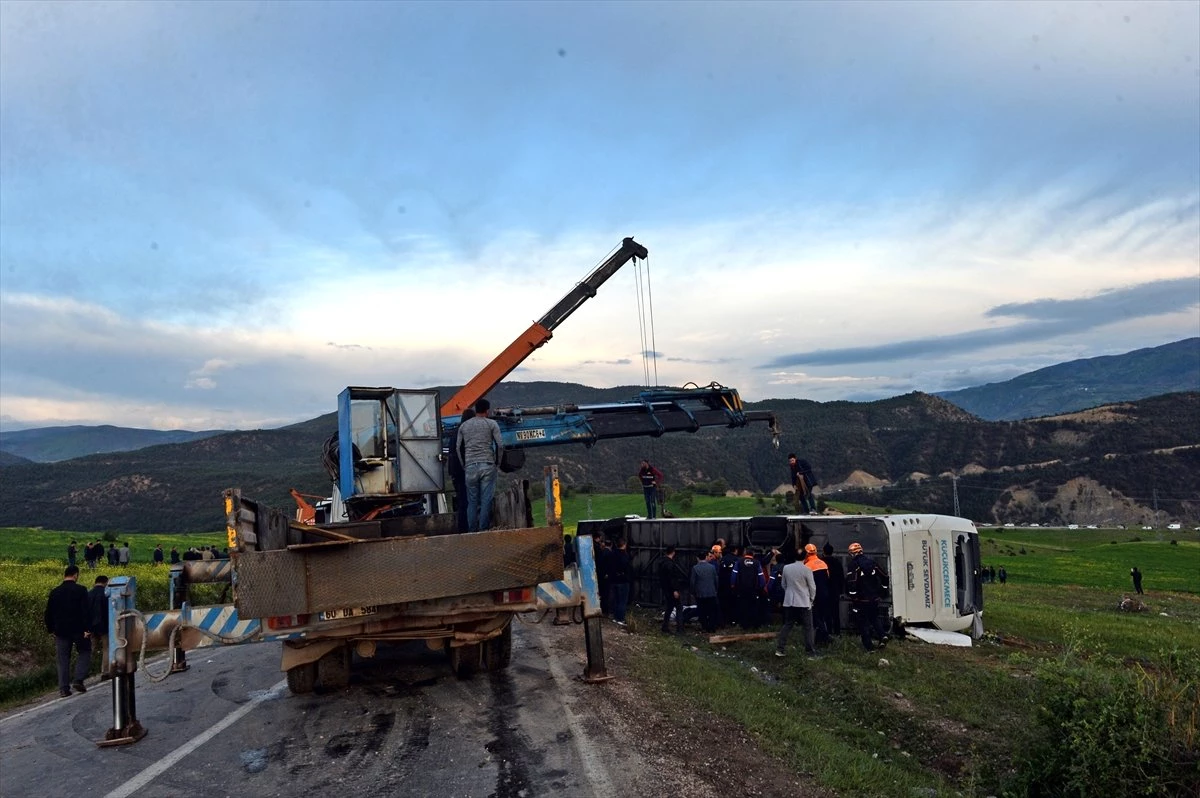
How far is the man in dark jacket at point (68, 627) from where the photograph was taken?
10680 mm

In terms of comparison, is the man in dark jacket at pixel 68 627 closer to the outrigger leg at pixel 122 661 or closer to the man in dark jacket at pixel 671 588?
the outrigger leg at pixel 122 661

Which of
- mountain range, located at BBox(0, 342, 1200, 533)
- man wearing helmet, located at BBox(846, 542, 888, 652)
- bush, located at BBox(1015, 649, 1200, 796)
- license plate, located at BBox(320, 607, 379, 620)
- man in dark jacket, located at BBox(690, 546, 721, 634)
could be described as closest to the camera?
bush, located at BBox(1015, 649, 1200, 796)

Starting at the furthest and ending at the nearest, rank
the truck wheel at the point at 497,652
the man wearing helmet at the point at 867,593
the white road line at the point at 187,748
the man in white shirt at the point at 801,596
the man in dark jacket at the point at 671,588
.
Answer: the man in dark jacket at the point at 671,588
the man wearing helmet at the point at 867,593
the man in white shirt at the point at 801,596
the truck wheel at the point at 497,652
the white road line at the point at 187,748

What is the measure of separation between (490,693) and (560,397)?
123863 millimetres

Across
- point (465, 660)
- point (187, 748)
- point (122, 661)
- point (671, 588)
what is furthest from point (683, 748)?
point (671, 588)

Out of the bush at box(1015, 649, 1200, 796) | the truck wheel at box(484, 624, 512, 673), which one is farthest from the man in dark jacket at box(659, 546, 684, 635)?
the bush at box(1015, 649, 1200, 796)

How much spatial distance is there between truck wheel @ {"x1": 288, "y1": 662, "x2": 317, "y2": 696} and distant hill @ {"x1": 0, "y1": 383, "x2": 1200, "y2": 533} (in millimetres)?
57301

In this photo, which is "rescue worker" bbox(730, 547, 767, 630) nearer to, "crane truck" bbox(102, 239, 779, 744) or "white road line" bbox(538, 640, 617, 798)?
"crane truck" bbox(102, 239, 779, 744)

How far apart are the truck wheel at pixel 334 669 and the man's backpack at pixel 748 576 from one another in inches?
293

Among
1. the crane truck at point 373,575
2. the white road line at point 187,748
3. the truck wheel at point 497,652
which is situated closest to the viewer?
the white road line at point 187,748

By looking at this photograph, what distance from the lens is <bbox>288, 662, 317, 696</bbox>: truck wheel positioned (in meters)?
8.41

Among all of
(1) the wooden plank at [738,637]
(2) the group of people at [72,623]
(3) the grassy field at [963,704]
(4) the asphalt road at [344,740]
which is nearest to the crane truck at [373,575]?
(4) the asphalt road at [344,740]

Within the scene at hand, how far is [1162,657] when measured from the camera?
18.3 ft

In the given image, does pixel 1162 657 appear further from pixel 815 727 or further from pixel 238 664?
pixel 238 664
